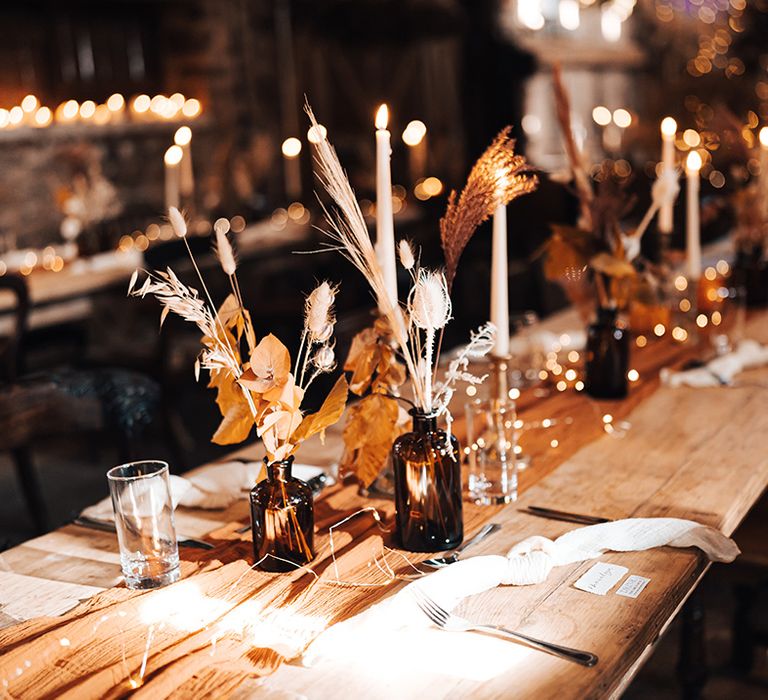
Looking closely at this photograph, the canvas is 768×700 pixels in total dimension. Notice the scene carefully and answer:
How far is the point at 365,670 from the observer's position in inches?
43.9

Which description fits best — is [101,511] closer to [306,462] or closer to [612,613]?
[306,462]

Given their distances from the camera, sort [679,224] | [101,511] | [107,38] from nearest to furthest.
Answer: [101,511] < [679,224] < [107,38]

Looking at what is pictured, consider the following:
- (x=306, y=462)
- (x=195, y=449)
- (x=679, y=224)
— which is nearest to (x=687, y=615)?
(x=306, y=462)

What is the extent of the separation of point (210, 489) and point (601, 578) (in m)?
0.67

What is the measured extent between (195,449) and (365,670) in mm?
3357

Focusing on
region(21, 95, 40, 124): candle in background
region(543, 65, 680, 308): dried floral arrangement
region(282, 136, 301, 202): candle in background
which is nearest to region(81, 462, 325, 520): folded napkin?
region(543, 65, 680, 308): dried floral arrangement

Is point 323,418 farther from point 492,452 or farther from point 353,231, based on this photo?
point 492,452

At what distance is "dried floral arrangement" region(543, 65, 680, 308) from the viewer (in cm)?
207

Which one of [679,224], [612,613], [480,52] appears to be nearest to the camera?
[612,613]

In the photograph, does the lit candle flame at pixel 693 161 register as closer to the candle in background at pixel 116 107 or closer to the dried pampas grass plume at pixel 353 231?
the dried pampas grass plume at pixel 353 231

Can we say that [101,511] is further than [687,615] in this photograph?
No

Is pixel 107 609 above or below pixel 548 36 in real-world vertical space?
below

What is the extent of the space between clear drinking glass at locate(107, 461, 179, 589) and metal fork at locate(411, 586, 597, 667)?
363mm

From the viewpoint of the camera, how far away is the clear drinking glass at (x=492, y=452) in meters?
1.65
